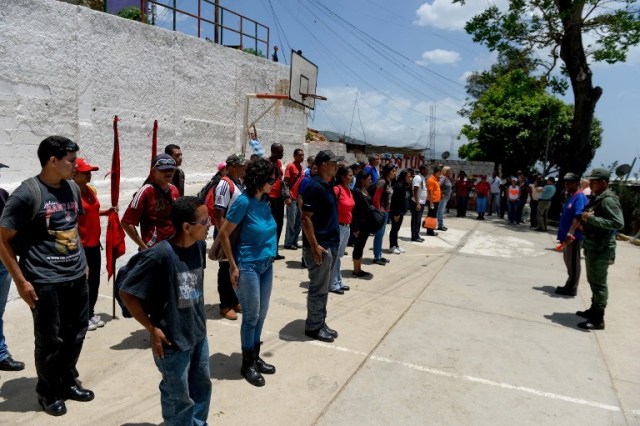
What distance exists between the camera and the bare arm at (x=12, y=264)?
2.91 m

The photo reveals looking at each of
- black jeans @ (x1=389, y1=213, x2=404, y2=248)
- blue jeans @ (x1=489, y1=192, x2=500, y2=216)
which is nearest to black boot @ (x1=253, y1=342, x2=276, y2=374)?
black jeans @ (x1=389, y1=213, x2=404, y2=248)

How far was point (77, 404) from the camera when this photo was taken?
10.9ft

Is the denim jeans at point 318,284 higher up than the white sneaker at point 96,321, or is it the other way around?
the denim jeans at point 318,284

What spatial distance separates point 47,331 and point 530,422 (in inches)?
136

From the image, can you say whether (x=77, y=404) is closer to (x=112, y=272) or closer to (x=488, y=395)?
(x=112, y=272)

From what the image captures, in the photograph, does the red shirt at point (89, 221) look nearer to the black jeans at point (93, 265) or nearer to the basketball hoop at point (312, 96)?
the black jeans at point (93, 265)

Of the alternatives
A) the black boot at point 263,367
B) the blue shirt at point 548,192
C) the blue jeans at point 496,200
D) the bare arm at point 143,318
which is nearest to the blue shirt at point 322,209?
the black boot at point 263,367

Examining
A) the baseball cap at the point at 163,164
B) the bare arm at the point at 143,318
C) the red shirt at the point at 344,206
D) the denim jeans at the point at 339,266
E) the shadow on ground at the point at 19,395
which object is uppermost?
the baseball cap at the point at 163,164

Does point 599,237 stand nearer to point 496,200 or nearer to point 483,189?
point 483,189

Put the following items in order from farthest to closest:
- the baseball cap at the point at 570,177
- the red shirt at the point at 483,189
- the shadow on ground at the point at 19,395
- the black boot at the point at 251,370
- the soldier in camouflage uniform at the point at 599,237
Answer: the red shirt at the point at 483,189, the baseball cap at the point at 570,177, the soldier in camouflage uniform at the point at 599,237, the black boot at the point at 251,370, the shadow on ground at the point at 19,395

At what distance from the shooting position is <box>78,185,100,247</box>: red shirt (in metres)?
4.29

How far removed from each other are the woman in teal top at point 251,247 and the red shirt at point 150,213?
729mm

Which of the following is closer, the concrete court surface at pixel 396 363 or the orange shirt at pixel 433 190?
the concrete court surface at pixel 396 363

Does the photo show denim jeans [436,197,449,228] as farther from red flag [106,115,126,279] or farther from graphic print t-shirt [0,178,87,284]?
graphic print t-shirt [0,178,87,284]
